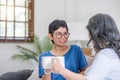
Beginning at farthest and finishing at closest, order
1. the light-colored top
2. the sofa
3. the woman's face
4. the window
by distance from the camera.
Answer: the window
the sofa
the woman's face
the light-colored top

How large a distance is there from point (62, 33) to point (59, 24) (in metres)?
0.07

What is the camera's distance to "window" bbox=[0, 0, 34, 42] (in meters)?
4.52

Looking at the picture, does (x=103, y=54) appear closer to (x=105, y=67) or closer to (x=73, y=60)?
(x=105, y=67)

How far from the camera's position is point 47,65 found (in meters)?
1.41

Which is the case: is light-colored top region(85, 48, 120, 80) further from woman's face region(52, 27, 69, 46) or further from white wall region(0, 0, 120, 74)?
white wall region(0, 0, 120, 74)

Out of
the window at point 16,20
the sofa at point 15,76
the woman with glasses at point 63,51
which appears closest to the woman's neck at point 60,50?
the woman with glasses at point 63,51

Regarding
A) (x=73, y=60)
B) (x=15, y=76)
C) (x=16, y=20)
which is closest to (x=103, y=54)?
(x=73, y=60)

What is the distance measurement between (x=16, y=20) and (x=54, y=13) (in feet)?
2.56

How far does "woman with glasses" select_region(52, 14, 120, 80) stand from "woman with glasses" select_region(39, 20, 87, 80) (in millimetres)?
477

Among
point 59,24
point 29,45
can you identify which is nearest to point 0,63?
point 29,45

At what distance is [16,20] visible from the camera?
182 inches

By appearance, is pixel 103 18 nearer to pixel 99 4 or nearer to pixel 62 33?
pixel 62 33

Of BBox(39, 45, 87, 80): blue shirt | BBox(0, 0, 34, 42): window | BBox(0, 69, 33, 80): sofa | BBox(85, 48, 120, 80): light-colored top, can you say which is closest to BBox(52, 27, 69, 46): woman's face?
BBox(39, 45, 87, 80): blue shirt

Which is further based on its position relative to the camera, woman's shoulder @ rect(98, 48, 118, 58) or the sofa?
the sofa
